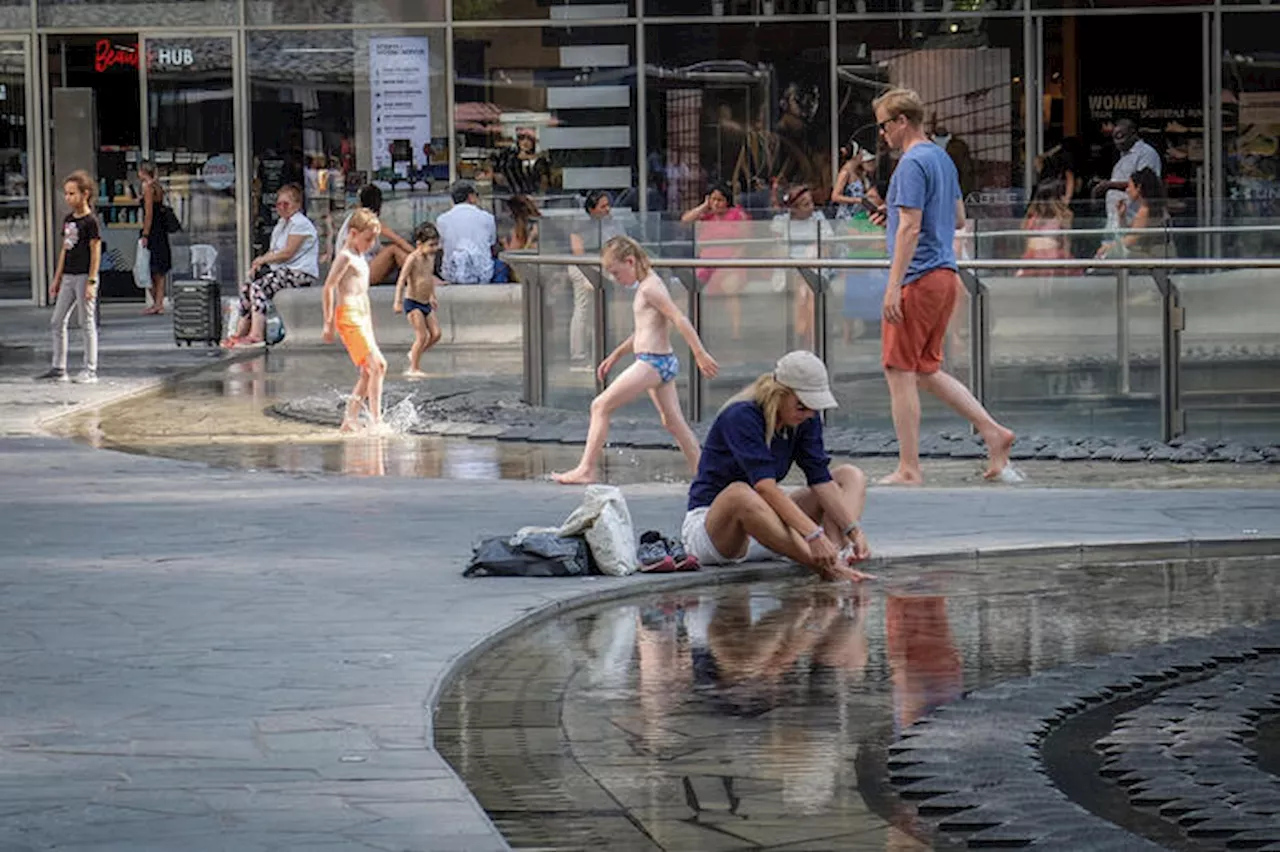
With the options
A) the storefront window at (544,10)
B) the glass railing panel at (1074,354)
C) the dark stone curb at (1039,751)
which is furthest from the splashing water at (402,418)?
the storefront window at (544,10)

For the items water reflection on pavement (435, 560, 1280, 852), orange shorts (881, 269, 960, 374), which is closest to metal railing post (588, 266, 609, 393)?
orange shorts (881, 269, 960, 374)

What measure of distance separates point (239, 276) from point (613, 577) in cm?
2209

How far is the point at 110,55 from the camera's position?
33.0m

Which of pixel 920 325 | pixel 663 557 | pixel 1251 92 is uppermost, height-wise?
pixel 1251 92

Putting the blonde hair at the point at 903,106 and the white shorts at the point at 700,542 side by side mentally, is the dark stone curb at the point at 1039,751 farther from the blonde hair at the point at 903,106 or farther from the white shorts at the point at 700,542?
the blonde hair at the point at 903,106

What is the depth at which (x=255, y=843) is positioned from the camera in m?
6.26

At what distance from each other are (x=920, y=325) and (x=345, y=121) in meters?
19.0

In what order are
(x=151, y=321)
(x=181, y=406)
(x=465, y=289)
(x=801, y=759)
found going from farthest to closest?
(x=151, y=321), (x=465, y=289), (x=181, y=406), (x=801, y=759)

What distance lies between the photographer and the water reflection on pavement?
6.89m

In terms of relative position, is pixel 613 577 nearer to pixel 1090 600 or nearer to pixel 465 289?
pixel 1090 600

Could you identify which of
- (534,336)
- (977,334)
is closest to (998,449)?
(977,334)

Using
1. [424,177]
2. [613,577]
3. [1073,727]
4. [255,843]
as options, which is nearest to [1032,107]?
[424,177]

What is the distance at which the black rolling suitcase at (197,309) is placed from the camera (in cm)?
2597

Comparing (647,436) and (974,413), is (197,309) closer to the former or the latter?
(647,436)
